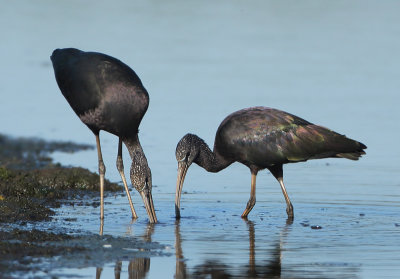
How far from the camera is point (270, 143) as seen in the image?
1165cm

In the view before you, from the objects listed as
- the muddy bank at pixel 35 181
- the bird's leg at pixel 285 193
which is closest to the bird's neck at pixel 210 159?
the bird's leg at pixel 285 193

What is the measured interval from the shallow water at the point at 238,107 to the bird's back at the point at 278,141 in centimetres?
63

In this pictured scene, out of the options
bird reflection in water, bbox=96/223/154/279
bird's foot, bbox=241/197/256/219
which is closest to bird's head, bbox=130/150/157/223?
bird's foot, bbox=241/197/256/219

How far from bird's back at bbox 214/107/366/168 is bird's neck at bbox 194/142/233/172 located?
292 mm

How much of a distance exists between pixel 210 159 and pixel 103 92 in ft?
5.69

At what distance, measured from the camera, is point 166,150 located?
49.6 feet

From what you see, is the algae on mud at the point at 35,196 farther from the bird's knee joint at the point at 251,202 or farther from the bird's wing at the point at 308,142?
the bird's wing at the point at 308,142

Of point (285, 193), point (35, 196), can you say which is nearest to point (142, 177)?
point (35, 196)

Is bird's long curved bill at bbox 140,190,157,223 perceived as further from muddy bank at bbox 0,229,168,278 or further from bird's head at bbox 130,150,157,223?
muddy bank at bbox 0,229,168,278

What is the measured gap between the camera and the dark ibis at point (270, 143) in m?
11.6

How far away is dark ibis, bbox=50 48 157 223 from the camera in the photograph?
1105cm

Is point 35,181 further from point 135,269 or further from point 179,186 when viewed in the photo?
point 135,269

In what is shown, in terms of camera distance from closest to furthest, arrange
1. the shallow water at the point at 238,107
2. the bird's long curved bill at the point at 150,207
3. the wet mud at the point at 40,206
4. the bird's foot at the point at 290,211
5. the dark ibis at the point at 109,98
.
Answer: the wet mud at the point at 40,206, the shallow water at the point at 238,107, the bird's long curved bill at the point at 150,207, the dark ibis at the point at 109,98, the bird's foot at the point at 290,211

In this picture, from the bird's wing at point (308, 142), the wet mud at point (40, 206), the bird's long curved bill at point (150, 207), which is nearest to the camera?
the wet mud at point (40, 206)
